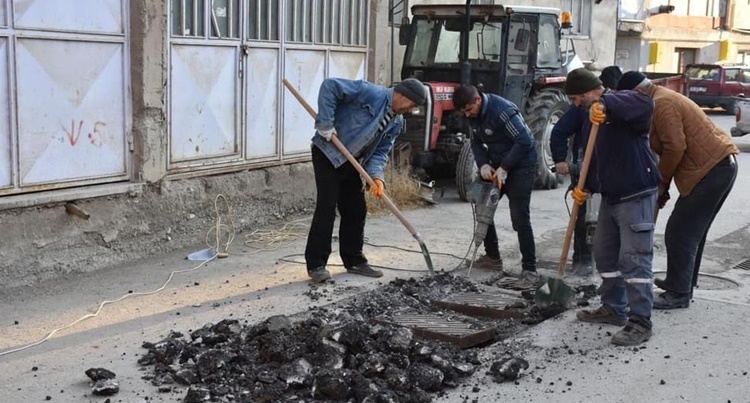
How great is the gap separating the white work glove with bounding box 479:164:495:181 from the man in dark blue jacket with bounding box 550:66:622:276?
0.54 metres

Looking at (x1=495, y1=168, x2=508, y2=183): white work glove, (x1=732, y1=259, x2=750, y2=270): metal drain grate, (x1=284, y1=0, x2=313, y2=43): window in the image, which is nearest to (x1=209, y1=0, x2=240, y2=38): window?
(x1=284, y1=0, x2=313, y2=43): window

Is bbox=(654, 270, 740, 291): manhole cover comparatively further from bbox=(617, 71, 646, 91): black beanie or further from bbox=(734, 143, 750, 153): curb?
bbox=(734, 143, 750, 153): curb

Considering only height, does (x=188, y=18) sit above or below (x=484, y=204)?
above

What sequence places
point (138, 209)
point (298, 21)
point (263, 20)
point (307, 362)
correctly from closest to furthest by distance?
point (307, 362) → point (138, 209) → point (263, 20) → point (298, 21)

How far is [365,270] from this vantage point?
776 centimetres

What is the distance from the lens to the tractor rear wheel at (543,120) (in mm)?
13008

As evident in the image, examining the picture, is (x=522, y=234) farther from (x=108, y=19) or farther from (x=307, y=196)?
(x=108, y=19)

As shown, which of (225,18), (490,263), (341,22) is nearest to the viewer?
(490,263)

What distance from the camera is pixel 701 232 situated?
21.9ft

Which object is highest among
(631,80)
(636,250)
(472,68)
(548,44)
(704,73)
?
(548,44)

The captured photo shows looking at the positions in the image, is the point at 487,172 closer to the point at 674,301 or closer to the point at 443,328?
the point at 674,301

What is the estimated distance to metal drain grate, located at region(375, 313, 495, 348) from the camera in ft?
19.2

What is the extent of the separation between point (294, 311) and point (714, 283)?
3.68m

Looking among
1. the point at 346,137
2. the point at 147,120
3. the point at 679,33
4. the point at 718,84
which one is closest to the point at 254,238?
the point at 147,120
